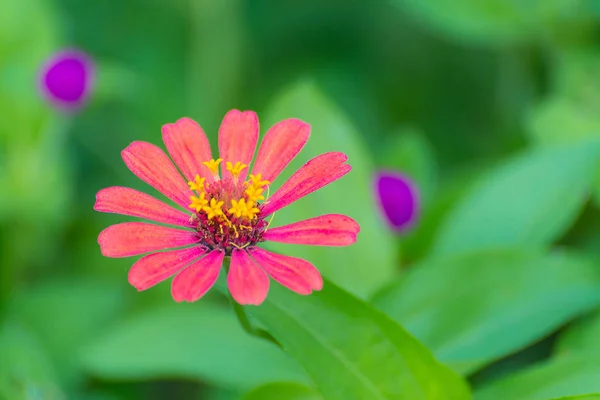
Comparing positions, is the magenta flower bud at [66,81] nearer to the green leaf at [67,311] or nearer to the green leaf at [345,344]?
the green leaf at [67,311]

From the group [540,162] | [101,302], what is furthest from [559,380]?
[101,302]

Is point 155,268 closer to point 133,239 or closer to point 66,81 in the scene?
point 133,239

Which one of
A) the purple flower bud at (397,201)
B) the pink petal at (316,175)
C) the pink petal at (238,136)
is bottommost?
the pink petal at (316,175)

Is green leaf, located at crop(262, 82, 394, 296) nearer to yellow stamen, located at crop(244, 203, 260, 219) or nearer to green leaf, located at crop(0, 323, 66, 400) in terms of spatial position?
yellow stamen, located at crop(244, 203, 260, 219)

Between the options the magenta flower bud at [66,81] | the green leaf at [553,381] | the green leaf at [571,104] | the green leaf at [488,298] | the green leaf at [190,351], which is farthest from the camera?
the magenta flower bud at [66,81]

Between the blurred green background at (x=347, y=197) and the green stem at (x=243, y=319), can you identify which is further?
the blurred green background at (x=347, y=197)

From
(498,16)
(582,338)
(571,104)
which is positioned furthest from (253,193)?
(498,16)

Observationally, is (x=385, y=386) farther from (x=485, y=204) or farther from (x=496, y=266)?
(x=485, y=204)

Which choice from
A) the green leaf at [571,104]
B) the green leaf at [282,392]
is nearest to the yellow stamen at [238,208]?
the green leaf at [282,392]
